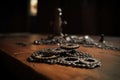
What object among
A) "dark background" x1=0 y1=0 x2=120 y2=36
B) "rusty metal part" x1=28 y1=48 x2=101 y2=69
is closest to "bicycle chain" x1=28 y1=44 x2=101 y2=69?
"rusty metal part" x1=28 y1=48 x2=101 y2=69

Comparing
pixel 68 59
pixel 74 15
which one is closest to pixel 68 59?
pixel 68 59

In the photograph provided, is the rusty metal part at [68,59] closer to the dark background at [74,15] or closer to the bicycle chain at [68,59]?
the bicycle chain at [68,59]

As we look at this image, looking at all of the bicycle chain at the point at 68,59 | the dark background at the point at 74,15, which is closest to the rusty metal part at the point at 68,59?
the bicycle chain at the point at 68,59

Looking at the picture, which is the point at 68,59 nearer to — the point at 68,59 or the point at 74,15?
the point at 68,59

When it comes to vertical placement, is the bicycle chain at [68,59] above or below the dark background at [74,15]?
below

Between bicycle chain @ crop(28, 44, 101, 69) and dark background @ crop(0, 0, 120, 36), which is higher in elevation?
dark background @ crop(0, 0, 120, 36)

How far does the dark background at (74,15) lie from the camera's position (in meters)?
2.84

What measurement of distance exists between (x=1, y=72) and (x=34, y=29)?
72.4 inches

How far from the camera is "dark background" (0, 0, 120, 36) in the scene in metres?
2.84

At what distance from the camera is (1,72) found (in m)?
1.40

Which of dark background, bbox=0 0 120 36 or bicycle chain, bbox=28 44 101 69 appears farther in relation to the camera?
dark background, bbox=0 0 120 36

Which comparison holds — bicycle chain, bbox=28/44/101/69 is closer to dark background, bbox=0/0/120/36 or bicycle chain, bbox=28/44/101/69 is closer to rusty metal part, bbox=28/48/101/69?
rusty metal part, bbox=28/48/101/69

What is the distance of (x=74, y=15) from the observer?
2.88 meters

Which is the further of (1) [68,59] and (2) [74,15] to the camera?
(2) [74,15]
